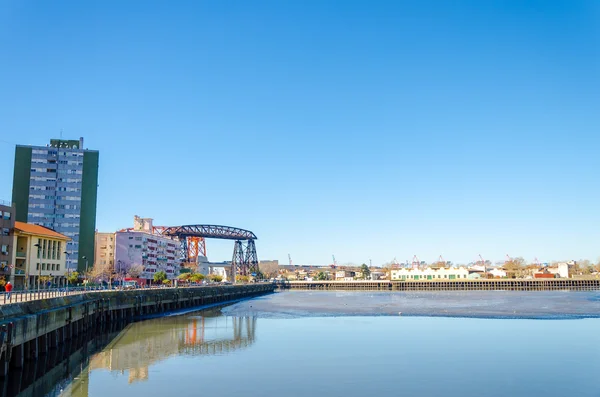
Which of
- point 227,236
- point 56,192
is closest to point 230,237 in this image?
point 227,236

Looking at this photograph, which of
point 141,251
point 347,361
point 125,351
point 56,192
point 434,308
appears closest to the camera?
point 347,361

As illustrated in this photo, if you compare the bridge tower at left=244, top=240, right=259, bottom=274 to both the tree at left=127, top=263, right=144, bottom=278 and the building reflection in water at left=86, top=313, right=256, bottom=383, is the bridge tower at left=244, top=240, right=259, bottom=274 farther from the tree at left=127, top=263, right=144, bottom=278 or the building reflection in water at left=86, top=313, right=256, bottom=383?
the building reflection in water at left=86, top=313, right=256, bottom=383

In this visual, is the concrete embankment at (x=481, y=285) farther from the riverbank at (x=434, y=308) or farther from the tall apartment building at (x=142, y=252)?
the riverbank at (x=434, y=308)

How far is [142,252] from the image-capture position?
4328 inches

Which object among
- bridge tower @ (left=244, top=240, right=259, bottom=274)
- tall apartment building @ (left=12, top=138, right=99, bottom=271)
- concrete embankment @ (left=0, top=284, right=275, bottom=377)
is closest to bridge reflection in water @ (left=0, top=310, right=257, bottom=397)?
concrete embankment @ (left=0, top=284, right=275, bottom=377)

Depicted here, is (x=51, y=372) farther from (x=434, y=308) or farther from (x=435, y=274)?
(x=435, y=274)

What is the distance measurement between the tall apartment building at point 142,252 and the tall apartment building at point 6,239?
45927 mm

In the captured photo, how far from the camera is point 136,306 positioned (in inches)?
1991

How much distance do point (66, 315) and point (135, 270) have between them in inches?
2844

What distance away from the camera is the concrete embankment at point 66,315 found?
21.0 m

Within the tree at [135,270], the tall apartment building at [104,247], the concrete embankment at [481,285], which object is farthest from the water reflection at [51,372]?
the concrete embankment at [481,285]

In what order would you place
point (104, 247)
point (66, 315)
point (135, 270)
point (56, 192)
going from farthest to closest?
point (104, 247), point (135, 270), point (56, 192), point (66, 315)

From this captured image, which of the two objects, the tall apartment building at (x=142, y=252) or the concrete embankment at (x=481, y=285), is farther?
the concrete embankment at (x=481, y=285)

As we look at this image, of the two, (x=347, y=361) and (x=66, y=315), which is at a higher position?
(x=66, y=315)
